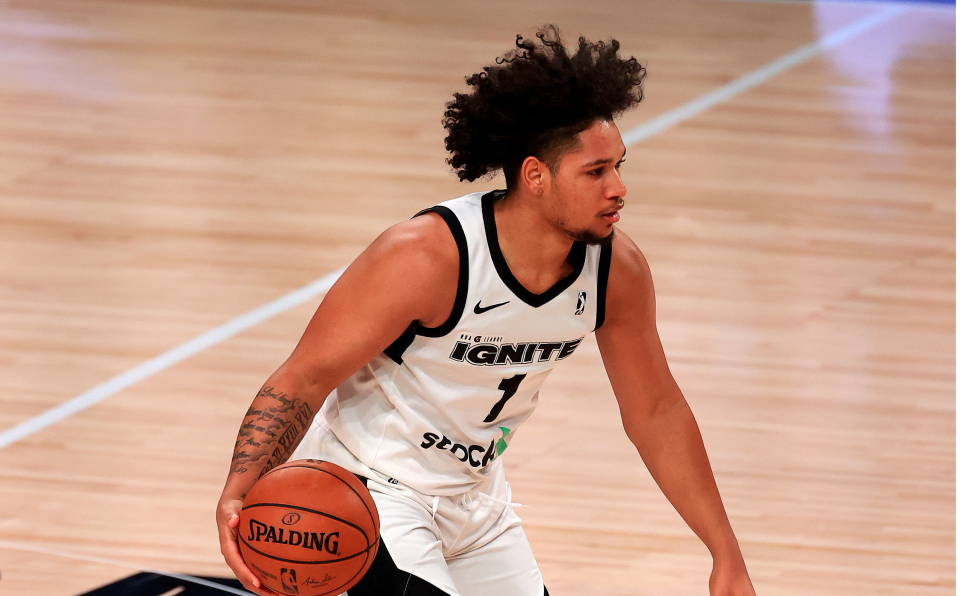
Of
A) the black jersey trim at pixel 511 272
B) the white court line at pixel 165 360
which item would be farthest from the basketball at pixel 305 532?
Answer: the white court line at pixel 165 360

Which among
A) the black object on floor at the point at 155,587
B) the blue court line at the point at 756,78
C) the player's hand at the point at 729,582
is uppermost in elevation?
the player's hand at the point at 729,582

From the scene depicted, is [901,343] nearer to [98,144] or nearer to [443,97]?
[443,97]

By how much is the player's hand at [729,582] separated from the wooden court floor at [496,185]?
971mm

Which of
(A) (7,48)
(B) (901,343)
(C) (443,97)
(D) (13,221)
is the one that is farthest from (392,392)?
(A) (7,48)

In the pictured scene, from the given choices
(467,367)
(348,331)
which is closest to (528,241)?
(467,367)

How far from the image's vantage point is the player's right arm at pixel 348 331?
2449 mm

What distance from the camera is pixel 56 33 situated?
865 cm

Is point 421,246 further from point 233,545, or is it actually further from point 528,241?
point 233,545

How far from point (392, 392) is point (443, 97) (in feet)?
17.5

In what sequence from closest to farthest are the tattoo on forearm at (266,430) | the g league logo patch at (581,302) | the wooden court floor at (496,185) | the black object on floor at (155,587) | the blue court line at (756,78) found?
the tattoo on forearm at (266,430) < the g league logo patch at (581,302) < the black object on floor at (155,587) < the wooden court floor at (496,185) < the blue court line at (756,78)

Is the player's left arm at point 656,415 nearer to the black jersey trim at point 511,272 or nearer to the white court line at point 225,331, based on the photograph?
the black jersey trim at point 511,272

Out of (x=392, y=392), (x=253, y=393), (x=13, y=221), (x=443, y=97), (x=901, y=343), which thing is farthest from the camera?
(x=443, y=97)

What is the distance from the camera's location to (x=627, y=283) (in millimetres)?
2742

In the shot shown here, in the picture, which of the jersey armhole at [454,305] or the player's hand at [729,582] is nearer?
the jersey armhole at [454,305]
